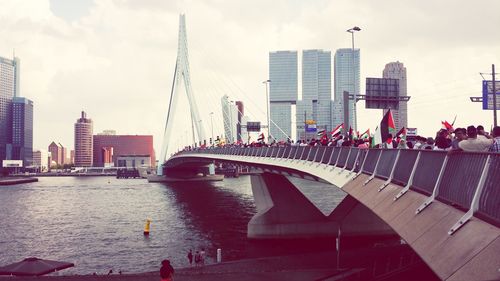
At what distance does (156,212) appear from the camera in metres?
66.5

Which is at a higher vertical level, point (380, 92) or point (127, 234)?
point (380, 92)

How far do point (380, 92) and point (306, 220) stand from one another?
10252mm

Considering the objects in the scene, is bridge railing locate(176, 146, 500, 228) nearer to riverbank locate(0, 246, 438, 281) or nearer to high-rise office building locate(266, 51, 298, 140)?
riverbank locate(0, 246, 438, 281)

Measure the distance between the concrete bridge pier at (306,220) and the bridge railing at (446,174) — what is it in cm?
2101

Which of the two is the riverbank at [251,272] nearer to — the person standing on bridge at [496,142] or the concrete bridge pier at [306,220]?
the concrete bridge pier at [306,220]

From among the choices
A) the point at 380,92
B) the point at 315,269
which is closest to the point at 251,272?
the point at 315,269

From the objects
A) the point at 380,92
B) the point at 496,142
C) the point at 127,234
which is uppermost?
the point at 380,92

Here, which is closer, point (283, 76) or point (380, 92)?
point (380, 92)

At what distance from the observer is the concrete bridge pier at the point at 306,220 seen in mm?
38781

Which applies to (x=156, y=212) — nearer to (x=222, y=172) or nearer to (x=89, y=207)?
(x=89, y=207)

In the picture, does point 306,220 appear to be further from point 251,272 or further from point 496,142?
point 496,142

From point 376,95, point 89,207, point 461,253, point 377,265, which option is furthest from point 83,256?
point 89,207

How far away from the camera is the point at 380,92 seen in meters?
38.8

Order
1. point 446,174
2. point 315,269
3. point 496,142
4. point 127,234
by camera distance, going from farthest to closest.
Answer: point 127,234 < point 315,269 < point 496,142 < point 446,174
